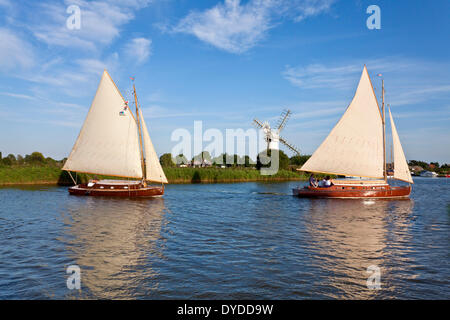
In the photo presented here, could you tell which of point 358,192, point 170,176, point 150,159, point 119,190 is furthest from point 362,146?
point 170,176

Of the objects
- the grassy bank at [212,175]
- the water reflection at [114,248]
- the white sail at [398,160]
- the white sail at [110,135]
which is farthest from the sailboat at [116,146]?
the white sail at [398,160]

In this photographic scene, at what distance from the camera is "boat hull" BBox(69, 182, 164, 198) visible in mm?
36562

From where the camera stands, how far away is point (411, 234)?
60.8 ft

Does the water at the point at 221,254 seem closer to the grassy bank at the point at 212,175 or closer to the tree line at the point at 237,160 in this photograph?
the grassy bank at the point at 212,175

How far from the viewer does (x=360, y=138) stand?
38.6m

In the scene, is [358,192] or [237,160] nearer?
[358,192]

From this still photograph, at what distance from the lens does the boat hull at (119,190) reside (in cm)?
3656

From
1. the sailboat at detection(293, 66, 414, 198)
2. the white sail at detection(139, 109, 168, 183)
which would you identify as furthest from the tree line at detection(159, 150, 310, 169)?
the white sail at detection(139, 109, 168, 183)

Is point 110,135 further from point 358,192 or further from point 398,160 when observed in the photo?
point 398,160

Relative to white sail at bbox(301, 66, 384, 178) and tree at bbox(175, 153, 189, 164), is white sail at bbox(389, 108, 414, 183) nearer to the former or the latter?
white sail at bbox(301, 66, 384, 178)

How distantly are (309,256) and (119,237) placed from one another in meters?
9.60

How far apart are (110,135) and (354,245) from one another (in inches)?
1207

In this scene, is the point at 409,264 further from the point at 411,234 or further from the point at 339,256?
the point at 411,234
